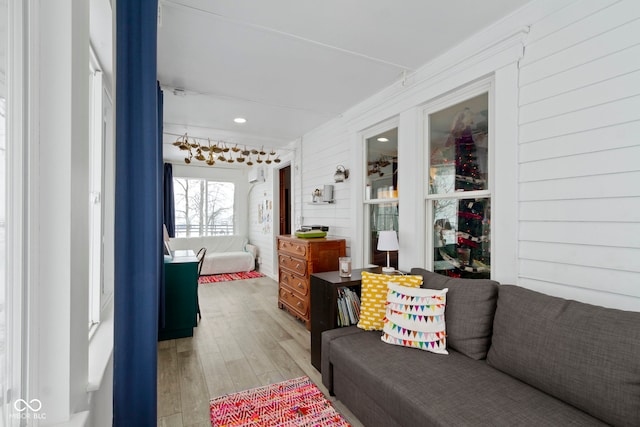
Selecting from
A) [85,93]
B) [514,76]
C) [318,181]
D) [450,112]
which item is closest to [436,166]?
[450,112]

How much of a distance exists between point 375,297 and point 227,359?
1.59 m

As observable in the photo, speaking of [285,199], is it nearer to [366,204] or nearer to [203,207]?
[203,207]

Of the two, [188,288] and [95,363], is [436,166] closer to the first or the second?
[95,363]

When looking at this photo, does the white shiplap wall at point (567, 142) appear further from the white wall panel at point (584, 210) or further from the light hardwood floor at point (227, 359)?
the light hardwood floor at point (227, 359)

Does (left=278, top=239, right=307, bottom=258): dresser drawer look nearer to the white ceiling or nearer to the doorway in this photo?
the white ceiling

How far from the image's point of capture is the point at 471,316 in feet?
6.37

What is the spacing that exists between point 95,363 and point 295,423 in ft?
4.10

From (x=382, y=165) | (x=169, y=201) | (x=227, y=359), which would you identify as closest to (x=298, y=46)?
(x=382, y=165)

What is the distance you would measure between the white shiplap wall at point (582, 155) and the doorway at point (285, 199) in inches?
189

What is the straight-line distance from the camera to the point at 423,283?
2.34 m

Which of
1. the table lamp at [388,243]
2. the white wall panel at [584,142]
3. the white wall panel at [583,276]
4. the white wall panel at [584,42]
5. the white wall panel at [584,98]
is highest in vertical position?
the white wall panel at [584,42]

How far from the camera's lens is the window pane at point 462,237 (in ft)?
7.75

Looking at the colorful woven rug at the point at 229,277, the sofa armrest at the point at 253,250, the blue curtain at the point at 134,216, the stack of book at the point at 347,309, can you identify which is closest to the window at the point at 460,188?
the stack of book at the point at 347,309

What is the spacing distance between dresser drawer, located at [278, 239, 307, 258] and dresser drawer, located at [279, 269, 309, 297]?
0.29 m
